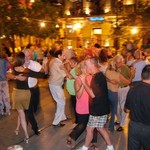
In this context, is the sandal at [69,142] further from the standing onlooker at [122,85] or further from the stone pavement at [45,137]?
the standing onlooker at [122,85]

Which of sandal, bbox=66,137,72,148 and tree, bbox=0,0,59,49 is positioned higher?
tree, bbox=0,0,59,49

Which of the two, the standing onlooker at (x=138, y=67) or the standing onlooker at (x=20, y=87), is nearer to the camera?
the standing onlooker at (x=20, y=87)

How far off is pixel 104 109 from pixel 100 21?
2330cm

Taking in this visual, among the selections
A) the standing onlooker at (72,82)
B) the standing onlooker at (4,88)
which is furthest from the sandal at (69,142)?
the standing onlooker at (4,88)

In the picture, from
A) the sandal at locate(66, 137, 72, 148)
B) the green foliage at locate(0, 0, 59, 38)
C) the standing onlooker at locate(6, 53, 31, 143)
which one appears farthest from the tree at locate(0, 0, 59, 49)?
the sandal at locate(66, 137, 72, 148)

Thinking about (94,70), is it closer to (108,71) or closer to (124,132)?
(108,71)

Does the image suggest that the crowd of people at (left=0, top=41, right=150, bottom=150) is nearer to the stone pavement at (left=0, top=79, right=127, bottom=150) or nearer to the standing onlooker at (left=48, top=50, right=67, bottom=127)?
the standing onlooker at (left=48, top=50, right=67, bottom=127)

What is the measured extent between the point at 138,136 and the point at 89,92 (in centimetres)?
130

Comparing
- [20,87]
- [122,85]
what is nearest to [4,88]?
[20,87]

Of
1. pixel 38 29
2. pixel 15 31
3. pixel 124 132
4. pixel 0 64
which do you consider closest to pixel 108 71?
pixel 124 132

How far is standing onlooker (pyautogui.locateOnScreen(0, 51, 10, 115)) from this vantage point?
909 cm

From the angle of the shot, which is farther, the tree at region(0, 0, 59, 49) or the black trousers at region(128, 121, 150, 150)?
the tree at region(0, 0, 59, 49)

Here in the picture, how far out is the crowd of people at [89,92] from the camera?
4.57 meters

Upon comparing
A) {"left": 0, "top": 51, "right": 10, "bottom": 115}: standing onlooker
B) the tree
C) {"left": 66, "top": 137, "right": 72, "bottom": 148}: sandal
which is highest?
the tree
